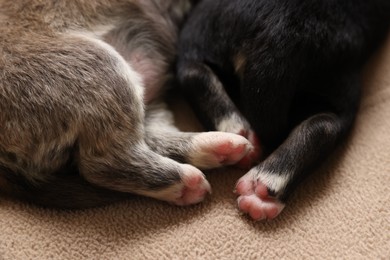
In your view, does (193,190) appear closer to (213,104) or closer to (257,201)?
(257,201)

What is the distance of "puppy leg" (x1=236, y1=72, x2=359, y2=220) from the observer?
5.24 ft

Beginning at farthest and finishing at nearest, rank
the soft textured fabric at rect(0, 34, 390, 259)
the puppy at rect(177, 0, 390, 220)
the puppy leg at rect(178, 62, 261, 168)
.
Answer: the puppy leg at rect(178, 62, 261, 168), the puppy at rect(177, 0, 390, 220), the soft textured fabric at rect(0, 34, 390, 259)

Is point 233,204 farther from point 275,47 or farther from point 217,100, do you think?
point 275,47

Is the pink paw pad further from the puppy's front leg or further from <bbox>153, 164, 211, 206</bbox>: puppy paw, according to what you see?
the puppy's front leg

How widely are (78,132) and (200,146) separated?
40 cm

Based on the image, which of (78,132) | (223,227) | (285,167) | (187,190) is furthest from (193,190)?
(78,132)

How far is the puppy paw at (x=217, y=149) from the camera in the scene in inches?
65.2

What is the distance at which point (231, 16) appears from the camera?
69.6 inches

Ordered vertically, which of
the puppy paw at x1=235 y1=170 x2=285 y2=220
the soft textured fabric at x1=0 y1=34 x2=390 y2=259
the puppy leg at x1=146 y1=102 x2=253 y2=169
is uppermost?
the puppy leg at x1=146 y1=102 x2=253 y2=169

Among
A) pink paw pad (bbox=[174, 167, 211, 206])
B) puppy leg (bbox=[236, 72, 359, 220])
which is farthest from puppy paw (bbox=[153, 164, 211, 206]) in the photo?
puppy leg (bbox=[236, 72, 359, 220])

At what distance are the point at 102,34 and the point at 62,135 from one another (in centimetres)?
46

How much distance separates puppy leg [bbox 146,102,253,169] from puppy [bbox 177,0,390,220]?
0.08m

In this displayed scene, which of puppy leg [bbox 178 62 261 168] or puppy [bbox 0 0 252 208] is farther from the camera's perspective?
puppy leg [bbox 178 62 261 168]

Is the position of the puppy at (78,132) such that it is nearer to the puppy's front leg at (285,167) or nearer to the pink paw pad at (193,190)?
the pink paw pad at (193,190)
